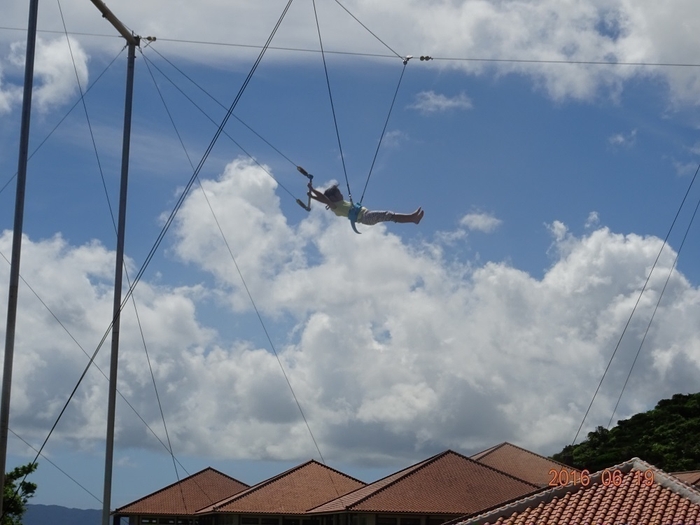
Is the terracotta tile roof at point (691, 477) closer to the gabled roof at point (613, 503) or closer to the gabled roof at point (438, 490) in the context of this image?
the gabled roof at point (438, 490)

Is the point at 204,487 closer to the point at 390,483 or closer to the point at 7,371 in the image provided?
the point at 390,483

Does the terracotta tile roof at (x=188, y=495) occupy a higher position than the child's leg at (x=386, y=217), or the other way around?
the terracotta tile roof at (x=188, y=495)

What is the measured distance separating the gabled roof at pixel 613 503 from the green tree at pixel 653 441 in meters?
46.1

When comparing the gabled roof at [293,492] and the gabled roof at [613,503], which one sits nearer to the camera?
the gabled roof at [613,503]

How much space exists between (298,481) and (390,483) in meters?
10.0

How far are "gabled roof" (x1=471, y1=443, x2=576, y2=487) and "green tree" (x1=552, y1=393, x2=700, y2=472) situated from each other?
14.9 meters

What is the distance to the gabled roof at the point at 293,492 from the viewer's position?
48688 mm

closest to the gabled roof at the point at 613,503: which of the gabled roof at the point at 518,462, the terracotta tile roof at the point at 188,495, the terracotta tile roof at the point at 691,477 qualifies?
the terracotta tile roof at the point at 691,477

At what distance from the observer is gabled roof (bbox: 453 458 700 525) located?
23.2 meters

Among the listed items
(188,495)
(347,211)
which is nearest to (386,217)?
(347,211)
